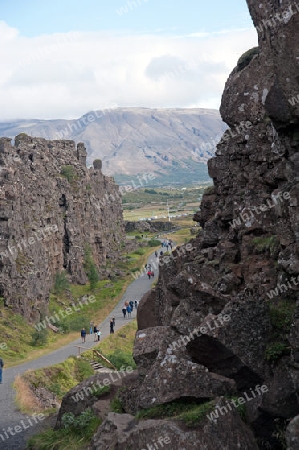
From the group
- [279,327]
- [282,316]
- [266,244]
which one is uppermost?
[266,244]

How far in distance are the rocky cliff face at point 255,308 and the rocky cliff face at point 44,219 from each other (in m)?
32.7

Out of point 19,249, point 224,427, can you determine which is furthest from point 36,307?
point 224,427

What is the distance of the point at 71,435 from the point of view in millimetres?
16172

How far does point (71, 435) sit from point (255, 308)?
8123mm

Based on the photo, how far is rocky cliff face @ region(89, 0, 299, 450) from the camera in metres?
10.6

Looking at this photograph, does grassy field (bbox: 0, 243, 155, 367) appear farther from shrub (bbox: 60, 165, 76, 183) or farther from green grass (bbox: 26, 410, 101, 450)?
green grass (bbox: 26, 410, 101, 450)

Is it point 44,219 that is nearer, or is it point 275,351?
point 275,351

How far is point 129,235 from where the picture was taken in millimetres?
139750

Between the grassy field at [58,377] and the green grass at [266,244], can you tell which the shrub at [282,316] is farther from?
the grassy field at [58,377]

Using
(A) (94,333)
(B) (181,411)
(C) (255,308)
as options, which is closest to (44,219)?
(A) (94,333)

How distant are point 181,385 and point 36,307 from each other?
39.1m

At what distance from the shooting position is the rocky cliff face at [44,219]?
4725cm

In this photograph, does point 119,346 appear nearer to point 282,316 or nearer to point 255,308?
point 255,308

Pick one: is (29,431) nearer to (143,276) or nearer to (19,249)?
(19,249)
